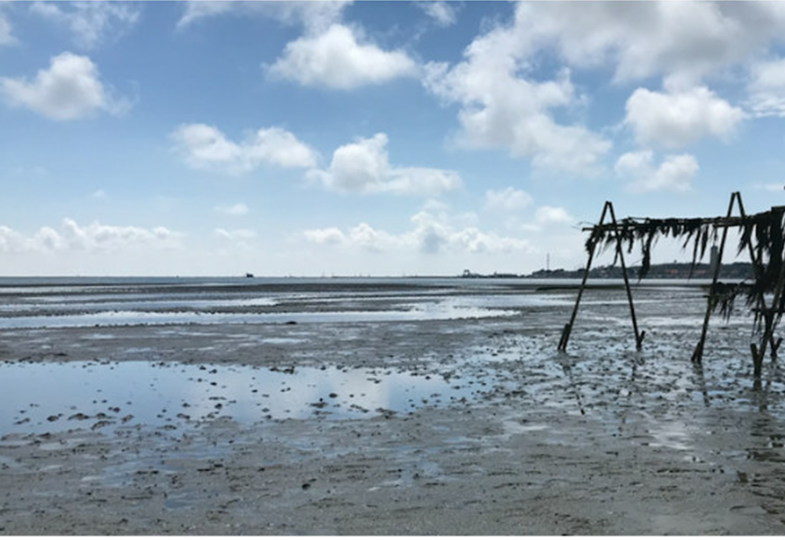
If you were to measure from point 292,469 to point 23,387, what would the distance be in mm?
11176

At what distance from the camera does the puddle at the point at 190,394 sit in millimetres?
12859

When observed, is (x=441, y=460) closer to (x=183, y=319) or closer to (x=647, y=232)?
(x=647, y=232)

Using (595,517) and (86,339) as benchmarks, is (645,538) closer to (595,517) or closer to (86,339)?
(595,517)

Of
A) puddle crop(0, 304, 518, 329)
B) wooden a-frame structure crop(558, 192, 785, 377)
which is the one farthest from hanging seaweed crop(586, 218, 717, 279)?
puddle crop(0, 304, 518, 329)

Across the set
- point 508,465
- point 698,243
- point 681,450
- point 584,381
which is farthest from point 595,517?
point 698,243

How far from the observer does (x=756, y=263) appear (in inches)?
704

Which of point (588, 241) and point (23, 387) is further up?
point (588, 241)

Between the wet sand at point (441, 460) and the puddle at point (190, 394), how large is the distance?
12 cm

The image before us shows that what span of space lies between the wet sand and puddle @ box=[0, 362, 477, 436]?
4.9 inches

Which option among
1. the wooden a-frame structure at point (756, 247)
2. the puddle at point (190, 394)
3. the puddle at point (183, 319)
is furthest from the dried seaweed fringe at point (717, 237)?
the puddle at point (183, 319)

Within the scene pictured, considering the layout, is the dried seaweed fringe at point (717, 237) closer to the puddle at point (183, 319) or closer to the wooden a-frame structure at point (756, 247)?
the wooden a-frame structure at point (756, 247)

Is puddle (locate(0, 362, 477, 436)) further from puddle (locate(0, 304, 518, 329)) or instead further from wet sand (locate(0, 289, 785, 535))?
puddle (locate(0, 304, 518, 329))

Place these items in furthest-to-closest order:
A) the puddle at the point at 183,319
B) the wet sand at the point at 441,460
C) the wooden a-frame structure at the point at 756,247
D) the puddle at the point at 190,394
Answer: the puddle at the point at 183,319 < the wooden a-frame structure at the point at 756,247 < the puddle at the point at 190,394 < the wet sand at the point at 441,460

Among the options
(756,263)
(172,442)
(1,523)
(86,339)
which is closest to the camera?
(1,523)
